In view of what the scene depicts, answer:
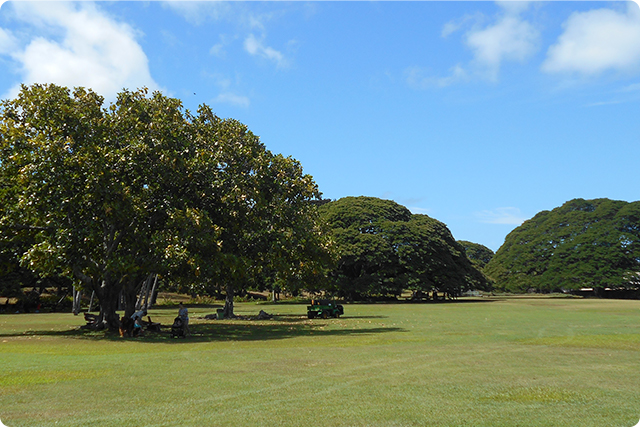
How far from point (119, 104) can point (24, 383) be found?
2157 centimetres

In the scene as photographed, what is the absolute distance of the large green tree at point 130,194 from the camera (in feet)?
74.0

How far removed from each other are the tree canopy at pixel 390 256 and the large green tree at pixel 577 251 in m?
18.9

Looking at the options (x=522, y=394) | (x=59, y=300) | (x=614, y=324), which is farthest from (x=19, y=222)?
(x=59, y=300)

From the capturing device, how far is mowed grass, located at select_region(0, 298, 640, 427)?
859 centimetres

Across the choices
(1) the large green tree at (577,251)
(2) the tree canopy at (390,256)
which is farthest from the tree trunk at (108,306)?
(1) the large green tree at (577,251)

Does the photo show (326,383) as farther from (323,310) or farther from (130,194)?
(323,310)

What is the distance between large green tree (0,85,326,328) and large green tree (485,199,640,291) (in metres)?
64.9

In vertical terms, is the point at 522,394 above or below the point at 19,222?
below

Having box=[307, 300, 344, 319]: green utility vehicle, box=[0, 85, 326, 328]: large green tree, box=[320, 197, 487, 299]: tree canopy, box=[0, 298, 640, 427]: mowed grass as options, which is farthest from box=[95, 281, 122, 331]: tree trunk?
box=[320, 197, 487, 299]: tree canopy

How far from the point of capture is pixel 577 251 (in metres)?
83.9

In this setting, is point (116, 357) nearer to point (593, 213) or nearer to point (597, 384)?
point (597, 384)

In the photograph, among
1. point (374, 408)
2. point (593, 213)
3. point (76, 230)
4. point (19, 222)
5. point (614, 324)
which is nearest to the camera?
point (374, 408)

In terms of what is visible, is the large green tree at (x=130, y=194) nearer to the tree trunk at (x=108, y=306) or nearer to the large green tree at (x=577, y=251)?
the tree trunk at (x=108, y=306)

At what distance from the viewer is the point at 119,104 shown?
29984 mm
